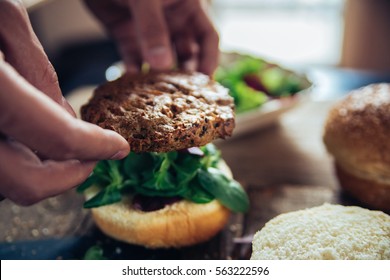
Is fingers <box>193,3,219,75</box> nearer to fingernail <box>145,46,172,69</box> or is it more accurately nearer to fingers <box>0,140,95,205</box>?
fingernail <box>145,46,172,69</box>

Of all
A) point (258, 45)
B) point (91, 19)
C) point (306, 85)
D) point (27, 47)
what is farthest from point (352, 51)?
point (27, 47)

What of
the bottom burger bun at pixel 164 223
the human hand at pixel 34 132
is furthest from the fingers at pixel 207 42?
the human hand at pixel 34 132

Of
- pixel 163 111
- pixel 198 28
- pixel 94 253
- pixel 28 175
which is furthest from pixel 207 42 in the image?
pixel 28 175

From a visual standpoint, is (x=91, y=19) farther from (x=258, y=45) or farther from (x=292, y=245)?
(x=292, y=245)

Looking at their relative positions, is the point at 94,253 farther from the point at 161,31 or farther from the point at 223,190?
the point at 161,31

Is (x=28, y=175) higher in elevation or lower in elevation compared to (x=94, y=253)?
higher

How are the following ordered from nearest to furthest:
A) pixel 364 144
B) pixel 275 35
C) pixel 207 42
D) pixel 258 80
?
pixel 364 144 → pixel 207 42 → pixel 258 80 → pixel 275 35

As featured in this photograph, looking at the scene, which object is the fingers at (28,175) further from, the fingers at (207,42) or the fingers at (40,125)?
the fingers at (207,42)

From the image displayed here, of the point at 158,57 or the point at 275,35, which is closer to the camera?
the point at 158,57
